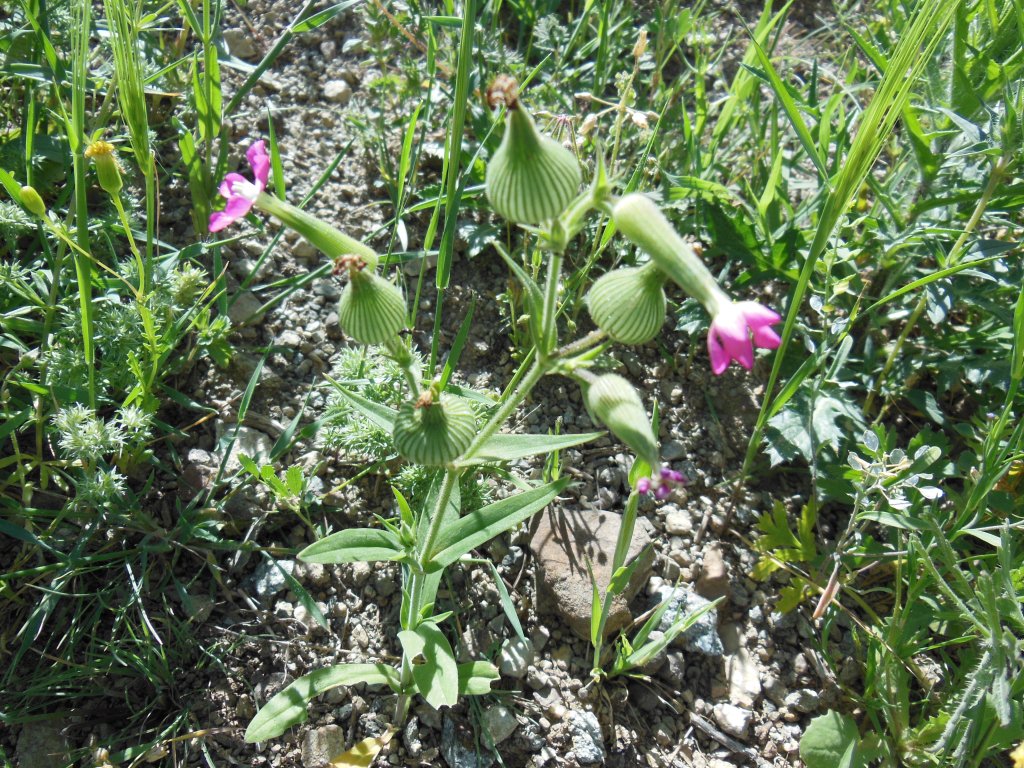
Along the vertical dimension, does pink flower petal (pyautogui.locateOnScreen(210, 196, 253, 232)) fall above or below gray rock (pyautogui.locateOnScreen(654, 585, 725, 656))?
above

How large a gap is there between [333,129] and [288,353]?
4.12 feet

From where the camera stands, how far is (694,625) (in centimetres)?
289

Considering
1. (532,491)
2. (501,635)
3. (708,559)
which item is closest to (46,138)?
(532,491)

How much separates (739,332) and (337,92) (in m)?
2.92

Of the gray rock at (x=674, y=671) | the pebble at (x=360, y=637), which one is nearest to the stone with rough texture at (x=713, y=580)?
the gray rock at (x=674, y=671)

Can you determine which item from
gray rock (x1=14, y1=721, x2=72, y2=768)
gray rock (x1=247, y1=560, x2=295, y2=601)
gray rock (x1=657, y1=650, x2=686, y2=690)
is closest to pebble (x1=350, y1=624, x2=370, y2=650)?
gray rock (x1=247, y1=560, x2=295, y2=601)

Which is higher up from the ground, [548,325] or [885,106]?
[885,106]

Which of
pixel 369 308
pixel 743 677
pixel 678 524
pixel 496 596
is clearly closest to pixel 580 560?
pixel 496 596

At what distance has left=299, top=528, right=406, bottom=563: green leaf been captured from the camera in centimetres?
220

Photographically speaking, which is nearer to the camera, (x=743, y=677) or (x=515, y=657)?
(x=515, y=657)

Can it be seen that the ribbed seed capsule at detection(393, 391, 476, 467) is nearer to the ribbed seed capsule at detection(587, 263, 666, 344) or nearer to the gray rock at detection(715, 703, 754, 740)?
the ribbed seed capsule at detection(587, 263, 666, 344)

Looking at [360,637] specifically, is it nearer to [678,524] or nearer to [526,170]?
[678,524]

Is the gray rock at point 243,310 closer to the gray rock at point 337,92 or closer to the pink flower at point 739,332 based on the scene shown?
the gray rock at point 337,92

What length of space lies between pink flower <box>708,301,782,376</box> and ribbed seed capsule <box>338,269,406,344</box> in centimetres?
79
